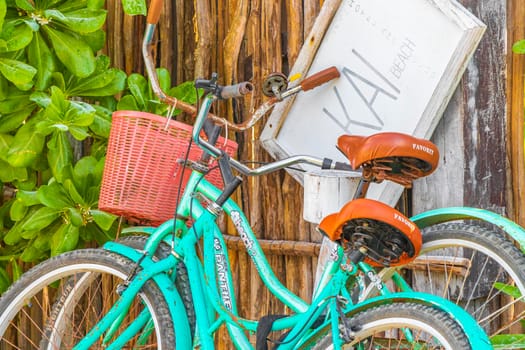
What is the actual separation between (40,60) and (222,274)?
1.29 metres

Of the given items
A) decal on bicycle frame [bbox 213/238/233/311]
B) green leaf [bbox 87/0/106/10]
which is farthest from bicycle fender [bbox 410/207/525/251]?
green leaf [bbox 87/0/106/10]

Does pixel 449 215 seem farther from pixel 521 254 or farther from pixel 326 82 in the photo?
pixel 326 82

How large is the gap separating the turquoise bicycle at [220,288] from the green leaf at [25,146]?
632mm

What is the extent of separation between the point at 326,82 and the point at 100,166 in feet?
3.34

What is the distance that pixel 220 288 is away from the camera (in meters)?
2.61

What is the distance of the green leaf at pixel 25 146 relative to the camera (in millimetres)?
3373

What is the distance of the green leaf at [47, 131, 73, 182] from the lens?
3395 mm

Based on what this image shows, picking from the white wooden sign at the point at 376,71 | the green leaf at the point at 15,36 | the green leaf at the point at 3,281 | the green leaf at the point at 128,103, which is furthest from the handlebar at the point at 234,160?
the green leaf at the point at 3,281

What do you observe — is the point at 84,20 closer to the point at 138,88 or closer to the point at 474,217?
the point at 138,88

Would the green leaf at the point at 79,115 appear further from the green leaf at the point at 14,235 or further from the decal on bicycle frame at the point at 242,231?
the decal on bicycle frame at the point at 242,231

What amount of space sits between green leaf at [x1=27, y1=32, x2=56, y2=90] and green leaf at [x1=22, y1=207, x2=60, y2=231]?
1.60 feet

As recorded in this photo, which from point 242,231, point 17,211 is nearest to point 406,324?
point 242,231

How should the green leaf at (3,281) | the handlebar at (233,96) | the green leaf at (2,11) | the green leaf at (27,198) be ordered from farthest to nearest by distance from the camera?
the green leaf at (3,281)
the green leaf at (27,198)
the green leaf at (2,11)
the handlebar at (233,96)

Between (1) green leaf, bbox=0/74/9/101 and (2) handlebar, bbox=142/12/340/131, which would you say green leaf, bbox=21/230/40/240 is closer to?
(1) green leaf, bbox=0/74/9/101
